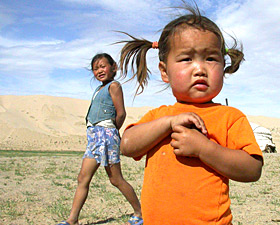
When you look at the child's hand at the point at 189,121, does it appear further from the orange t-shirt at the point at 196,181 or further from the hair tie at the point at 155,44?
the hair tie at the point at 155,44

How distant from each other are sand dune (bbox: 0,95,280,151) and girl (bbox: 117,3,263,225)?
1998cm

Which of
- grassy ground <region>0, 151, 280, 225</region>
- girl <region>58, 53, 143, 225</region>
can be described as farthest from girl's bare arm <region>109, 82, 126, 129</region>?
grassy ground <region>0, 151, 280, 225</region>

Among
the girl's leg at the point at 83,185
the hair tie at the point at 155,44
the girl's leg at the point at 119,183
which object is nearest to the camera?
the hair tie at the point at 155,44

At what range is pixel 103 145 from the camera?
3.70 m

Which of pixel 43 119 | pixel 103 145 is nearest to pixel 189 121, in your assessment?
pixel 103 145

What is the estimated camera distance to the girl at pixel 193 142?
170 cm

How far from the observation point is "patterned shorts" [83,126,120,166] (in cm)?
368

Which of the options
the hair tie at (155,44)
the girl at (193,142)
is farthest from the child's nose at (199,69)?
the hair tie at (155,44)

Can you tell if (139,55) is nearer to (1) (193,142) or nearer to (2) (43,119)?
(1) (193,142)

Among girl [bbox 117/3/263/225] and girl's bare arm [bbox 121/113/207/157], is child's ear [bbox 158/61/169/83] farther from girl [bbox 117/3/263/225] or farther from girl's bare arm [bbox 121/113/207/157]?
girl's bare arm [bbox 121/113/207/157]

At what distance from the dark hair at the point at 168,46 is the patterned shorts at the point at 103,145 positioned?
1.49m

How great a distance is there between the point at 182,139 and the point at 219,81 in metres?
0.37

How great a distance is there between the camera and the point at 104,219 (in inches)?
161

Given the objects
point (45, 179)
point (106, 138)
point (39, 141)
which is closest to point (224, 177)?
point (106, 138)
